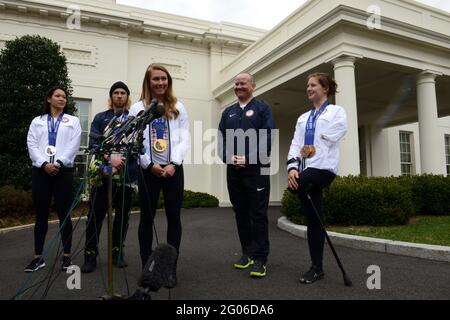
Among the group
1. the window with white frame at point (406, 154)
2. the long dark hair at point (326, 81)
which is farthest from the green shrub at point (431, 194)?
the window with white frame at point (406, 154)

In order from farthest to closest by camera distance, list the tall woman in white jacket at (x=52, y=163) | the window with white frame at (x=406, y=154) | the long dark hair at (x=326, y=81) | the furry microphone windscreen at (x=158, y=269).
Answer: the window with white frame at (x=406, y=154), the tall woman in white jacket at (x=52, y=163), the long dark hair at (x=326, y=81), the furry microphone windscreen at (x=158, y=269)

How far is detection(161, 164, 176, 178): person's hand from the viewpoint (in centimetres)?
309

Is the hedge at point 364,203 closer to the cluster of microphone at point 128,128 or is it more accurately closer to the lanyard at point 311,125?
the lanyard at point 311,125

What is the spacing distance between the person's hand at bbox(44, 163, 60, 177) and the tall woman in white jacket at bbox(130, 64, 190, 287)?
1.22 metres

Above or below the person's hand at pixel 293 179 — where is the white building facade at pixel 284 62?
above

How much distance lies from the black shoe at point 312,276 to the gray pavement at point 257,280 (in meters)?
0.06

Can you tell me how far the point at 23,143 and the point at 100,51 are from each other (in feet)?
18.5

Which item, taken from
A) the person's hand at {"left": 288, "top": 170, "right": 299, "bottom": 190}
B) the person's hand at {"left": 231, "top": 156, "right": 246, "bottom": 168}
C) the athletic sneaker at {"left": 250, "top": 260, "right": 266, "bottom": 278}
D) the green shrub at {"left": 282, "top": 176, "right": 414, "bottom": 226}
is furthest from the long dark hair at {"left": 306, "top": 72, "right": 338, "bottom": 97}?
the green shrub at {"left": 282, "top": 176, "right": 414, "bottom": 226}

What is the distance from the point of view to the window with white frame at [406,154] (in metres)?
19.9

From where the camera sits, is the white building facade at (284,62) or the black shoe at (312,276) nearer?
the black shoe at (312,276)

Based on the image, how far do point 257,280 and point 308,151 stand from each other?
136 cm


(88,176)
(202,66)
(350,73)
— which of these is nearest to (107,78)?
(202,66)

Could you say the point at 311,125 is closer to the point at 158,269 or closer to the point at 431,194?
the point at 158,269

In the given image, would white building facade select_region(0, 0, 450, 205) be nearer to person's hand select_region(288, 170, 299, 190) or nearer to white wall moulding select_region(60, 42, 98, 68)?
white wall moulding select_region(60, 42, 98, 68)
